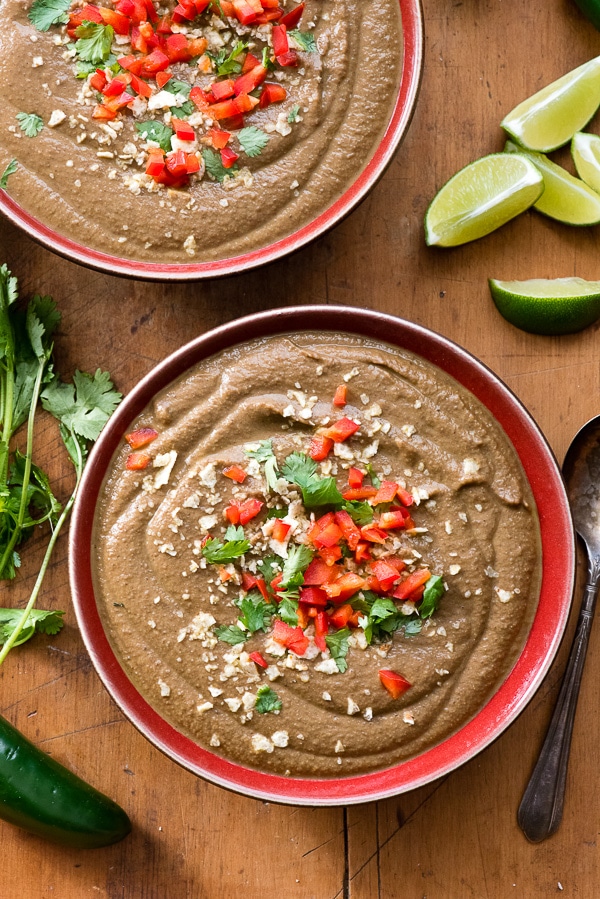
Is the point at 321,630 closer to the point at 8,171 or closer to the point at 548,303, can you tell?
the point at 548,303

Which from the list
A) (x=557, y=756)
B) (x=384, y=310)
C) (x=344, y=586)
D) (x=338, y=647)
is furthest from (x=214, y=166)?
(x=557, y=756)

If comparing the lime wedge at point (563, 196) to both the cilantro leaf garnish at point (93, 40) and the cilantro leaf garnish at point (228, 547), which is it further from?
the cilantro leaf garnish at point (228, 547)

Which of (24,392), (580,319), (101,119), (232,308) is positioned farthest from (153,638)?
(580,319)

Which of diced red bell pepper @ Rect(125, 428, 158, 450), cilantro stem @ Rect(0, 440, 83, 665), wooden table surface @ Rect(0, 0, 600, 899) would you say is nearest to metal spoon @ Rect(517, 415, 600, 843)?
wooden table surface @ Rect(0, 0, 600, 899)

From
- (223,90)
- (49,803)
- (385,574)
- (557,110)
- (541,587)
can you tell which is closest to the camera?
(385,574)

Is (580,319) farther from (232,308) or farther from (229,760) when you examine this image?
(229,760)

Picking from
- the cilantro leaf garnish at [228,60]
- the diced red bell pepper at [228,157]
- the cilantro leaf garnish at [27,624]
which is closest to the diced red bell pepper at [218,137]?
the diced red bell pepper at [228,157]
